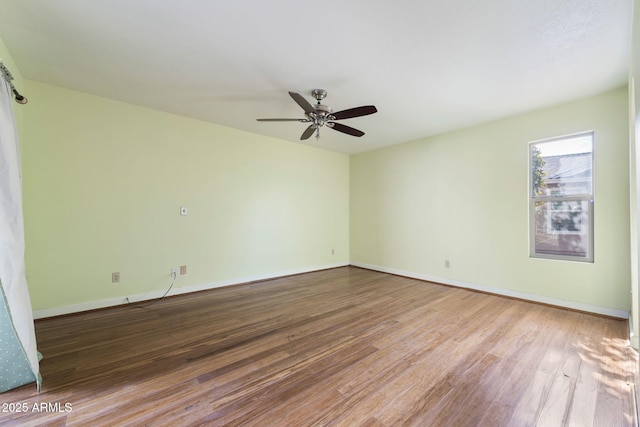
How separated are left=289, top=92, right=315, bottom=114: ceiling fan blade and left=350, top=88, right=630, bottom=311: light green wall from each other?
271 centimetres

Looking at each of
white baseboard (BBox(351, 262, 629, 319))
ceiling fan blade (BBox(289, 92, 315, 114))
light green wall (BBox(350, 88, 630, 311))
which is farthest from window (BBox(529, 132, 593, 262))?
ceiling fan blade (BBox(289, 92, 315, 114))

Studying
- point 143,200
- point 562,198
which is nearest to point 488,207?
point 562,198

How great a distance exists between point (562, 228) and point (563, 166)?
78 cm

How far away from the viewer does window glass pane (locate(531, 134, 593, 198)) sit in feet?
10.0

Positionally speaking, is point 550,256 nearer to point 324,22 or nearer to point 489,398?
point 489,398

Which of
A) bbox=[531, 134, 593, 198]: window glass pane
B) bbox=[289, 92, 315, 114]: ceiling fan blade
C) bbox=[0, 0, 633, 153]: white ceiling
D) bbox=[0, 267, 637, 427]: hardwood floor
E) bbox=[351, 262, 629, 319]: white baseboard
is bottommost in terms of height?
bbox=[0, 267, 637, 427]: hardwood floor

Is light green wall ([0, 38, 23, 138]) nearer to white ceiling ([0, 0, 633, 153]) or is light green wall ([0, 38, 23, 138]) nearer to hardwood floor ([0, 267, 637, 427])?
white ceiling ([0, 0, 633, 153])

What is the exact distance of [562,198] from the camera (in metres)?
3.20

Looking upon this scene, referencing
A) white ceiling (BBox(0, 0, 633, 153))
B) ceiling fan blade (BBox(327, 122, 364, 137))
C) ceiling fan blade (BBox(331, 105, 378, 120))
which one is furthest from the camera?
ceiling fan blade (BBox(327, 122, 364, 137))

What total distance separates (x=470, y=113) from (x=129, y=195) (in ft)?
14.9

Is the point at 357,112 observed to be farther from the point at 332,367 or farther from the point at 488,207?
the point at 488,207

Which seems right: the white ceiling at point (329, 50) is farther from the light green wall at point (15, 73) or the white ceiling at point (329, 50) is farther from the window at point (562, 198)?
Result: the window at point (562, 198)

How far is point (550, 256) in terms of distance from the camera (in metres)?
3.26

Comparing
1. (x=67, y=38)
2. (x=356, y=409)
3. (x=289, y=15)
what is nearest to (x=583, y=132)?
(x=289, y=15)
